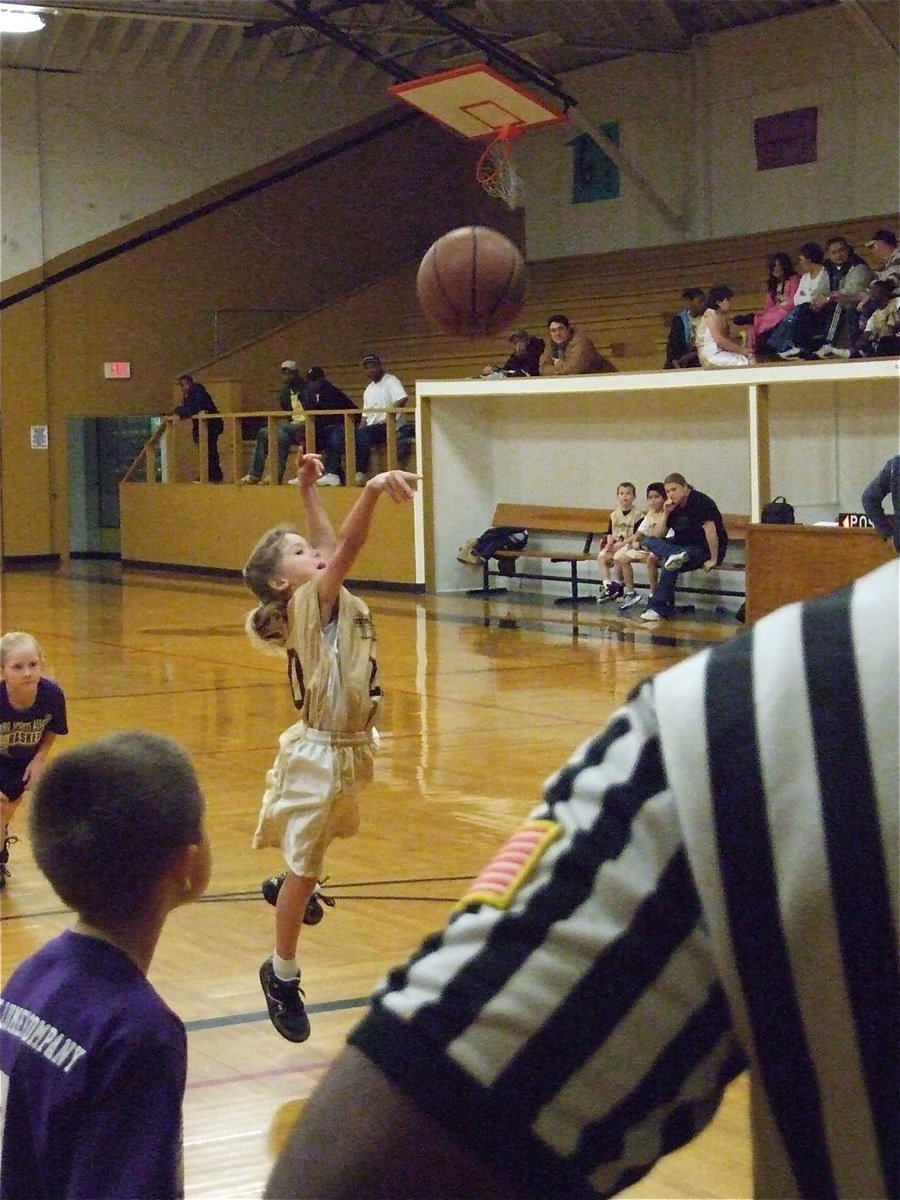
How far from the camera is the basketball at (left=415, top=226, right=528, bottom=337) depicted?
1063cm

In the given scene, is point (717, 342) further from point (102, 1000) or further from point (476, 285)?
point (102, 1000)

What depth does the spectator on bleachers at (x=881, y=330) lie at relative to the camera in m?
13.8

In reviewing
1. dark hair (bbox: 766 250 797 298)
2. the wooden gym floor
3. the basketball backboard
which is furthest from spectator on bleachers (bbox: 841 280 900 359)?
the basketball backboard

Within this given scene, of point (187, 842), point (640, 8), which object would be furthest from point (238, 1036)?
point (640, 8)

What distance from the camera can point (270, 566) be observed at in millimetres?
4852

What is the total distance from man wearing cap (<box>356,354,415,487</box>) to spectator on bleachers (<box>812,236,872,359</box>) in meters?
4.80

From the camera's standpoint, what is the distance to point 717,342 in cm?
1477

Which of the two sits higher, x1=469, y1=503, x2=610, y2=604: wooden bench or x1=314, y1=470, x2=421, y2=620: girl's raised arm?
x1=314, y1=470, x2=421, y2=620: girl's raised arm

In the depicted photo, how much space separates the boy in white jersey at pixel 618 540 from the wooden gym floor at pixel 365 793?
0.82 ft

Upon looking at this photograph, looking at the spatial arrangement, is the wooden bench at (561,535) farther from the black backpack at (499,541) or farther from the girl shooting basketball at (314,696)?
the girl shooting basketball at (314,696)

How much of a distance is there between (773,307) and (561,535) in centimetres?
316

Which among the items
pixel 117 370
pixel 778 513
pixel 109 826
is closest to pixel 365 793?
pixel 109 826

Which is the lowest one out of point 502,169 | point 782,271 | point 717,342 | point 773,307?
point 717,342

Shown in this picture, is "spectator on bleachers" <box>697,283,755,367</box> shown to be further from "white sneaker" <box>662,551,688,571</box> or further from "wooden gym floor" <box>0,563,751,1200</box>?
"wooden gym floor" <box>0,563,751,1200</box>
